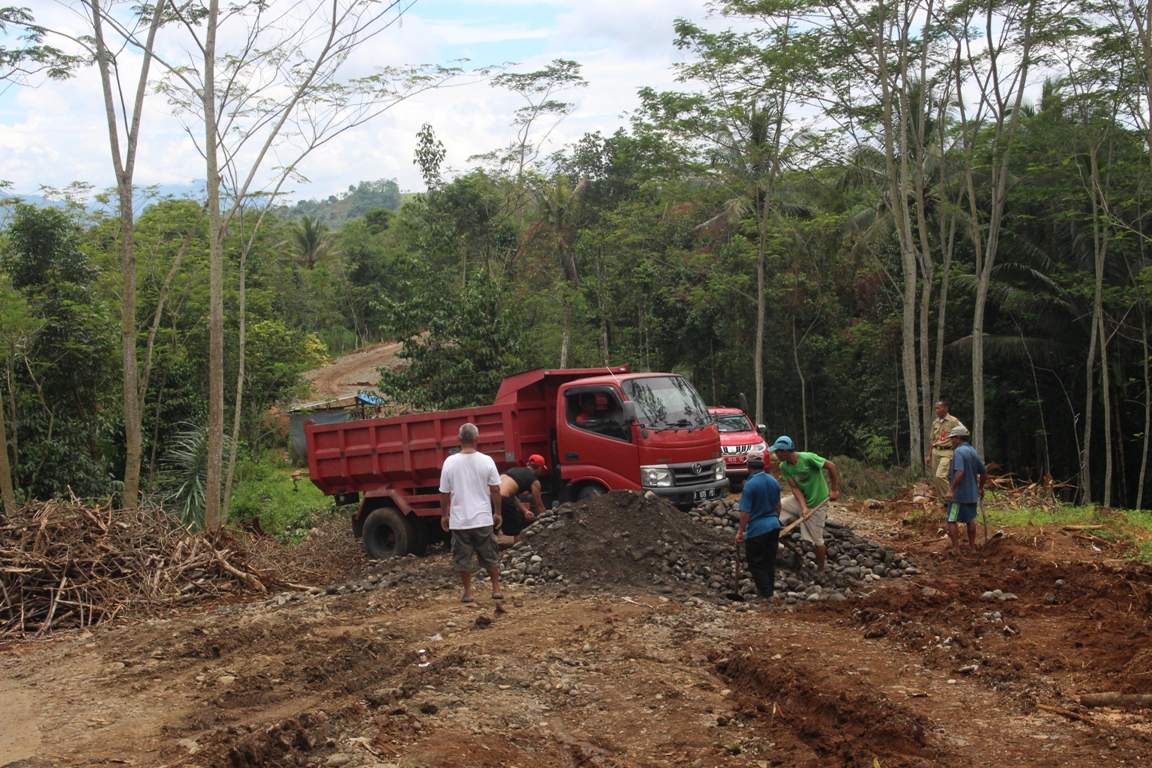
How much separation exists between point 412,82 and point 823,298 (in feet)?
58.5

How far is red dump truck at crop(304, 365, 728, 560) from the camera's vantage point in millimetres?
11586

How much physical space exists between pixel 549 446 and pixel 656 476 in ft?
5.75

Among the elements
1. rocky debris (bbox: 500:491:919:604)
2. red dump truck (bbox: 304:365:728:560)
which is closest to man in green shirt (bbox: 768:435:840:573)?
rocky debris (bbox: 500:491:919:604)

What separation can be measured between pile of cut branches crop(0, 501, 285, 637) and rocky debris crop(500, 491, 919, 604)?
3.29 meters

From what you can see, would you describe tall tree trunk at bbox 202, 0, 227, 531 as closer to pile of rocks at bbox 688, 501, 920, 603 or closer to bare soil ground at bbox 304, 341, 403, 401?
pile of rocks at bbox 688, 501, 920, 603

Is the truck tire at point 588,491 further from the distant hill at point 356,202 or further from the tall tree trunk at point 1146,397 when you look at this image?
the distant hill at point 356,202

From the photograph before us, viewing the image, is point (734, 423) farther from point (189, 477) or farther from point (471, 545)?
point (189, 477)

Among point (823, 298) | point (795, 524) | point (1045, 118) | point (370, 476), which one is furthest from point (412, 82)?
point (823, 298)

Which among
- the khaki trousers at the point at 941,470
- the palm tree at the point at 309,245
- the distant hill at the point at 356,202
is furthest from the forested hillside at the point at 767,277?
the distant hill at the point at 356,202

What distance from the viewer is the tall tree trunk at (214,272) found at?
15.1m

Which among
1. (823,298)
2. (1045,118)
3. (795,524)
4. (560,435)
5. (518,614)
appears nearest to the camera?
(518,614)

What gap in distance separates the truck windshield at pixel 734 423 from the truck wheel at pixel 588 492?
6.55 meters

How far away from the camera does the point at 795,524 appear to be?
9.47 metres

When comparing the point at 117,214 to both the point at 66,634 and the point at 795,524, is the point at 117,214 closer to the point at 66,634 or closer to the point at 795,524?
the point at 66,634
